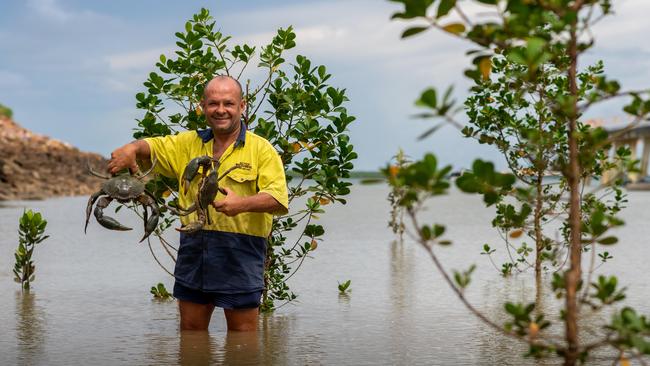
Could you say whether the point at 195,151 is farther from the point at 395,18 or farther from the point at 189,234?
the point at 395,18

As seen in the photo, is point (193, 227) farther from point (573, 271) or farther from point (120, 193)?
point (573, 271)

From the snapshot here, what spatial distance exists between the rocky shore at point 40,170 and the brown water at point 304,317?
3506 centimetres

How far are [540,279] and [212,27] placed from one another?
5.06 meters

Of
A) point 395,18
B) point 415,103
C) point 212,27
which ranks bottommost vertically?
point 415,103

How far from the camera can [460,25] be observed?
11.0 feet

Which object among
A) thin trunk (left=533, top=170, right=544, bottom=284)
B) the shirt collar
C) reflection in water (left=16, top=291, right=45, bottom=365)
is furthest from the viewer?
thin trunk (left=533, top=170, right=544, bottom=284)

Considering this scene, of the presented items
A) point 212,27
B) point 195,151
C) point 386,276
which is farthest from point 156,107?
point 386,276

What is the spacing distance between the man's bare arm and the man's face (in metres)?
0.46

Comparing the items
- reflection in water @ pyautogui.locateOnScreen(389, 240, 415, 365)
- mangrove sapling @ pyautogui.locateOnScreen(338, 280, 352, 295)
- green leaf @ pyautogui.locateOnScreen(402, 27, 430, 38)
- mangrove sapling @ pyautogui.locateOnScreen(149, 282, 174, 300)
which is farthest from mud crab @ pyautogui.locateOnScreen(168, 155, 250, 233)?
mangrove sapling @ pyautogui.locateOnScreen(338, 280, 352, 295)

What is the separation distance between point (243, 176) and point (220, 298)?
2.58 ft

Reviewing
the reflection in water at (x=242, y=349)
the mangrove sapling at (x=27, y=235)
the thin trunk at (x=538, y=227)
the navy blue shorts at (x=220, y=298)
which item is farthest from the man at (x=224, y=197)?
the thin trunk at (x=538, y=227)

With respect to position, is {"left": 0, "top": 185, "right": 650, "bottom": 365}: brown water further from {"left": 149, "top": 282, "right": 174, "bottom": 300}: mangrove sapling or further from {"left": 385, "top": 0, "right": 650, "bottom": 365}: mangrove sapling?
{"left": 385, "top": 0, "right": 650, "bottom": 365}: mangrove sapling

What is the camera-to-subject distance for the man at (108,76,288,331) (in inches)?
228

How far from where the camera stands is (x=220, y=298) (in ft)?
19.6
